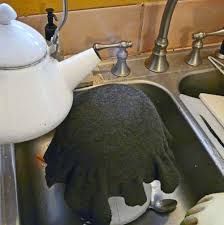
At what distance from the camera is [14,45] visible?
45cm

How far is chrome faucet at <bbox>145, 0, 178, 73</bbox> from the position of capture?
74cm

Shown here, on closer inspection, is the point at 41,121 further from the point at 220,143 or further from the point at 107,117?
the point at 220,143

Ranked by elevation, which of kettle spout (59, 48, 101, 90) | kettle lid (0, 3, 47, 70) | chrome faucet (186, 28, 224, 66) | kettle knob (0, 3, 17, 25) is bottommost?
chrome faucet (186, 28, 224, 66)

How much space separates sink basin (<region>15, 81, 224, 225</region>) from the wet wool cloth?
0.39 ft

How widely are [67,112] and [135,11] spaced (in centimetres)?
36

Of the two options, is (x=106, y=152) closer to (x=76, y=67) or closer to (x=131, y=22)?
(x=76, y=67)

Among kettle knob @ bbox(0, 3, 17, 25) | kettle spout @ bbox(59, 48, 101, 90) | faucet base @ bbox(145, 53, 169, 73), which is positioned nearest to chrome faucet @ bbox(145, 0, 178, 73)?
faucet base @ bbox(145, 53, 169, 73)

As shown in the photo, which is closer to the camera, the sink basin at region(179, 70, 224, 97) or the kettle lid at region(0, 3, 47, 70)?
the kettle lid at region(0, 3, 47, 70)

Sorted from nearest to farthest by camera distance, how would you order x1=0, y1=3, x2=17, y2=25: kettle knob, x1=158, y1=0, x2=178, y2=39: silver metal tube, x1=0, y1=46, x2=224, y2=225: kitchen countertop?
x1=0, y1=3, x2=17, y2=25: kettle knob
x1=0, y1=46, x2=224, y2=225: kitchen countertop
x1=158, y1=0, x2=178, y2=39: silver metal tube

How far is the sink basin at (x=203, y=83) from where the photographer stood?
0.85 m

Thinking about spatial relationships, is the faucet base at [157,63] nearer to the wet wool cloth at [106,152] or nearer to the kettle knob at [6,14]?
the wet wool cloth at [106,152]

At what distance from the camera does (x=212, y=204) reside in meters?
0.57

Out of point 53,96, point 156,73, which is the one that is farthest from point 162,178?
point 156,73

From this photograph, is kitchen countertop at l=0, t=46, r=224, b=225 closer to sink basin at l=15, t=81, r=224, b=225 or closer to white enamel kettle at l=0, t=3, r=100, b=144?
sink basin at l=15, t=81, r=224, b=225
